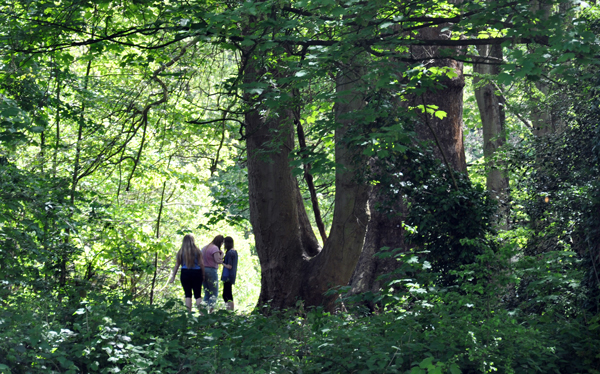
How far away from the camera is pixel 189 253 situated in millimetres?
10344

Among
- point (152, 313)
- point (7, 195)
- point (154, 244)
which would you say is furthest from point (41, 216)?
point (154, 244)

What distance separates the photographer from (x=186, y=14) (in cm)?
630

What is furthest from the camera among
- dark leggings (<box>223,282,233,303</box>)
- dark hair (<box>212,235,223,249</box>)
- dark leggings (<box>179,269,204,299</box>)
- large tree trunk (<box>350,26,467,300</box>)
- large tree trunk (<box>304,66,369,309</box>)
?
dark leggings (<box>223,282,233,303</box>)

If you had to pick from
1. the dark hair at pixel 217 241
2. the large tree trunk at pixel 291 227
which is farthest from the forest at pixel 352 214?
the dark hair at pixel 217 241

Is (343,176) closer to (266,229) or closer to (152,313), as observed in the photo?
(266,229)

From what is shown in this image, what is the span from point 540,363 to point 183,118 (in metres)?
9.20

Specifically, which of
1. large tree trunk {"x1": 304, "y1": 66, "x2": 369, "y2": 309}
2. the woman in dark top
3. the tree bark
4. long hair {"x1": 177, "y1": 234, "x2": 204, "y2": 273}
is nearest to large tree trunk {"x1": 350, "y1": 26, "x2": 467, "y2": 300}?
the tree bark

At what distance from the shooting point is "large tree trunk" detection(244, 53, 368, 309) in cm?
841

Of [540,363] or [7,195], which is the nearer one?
[540,363]

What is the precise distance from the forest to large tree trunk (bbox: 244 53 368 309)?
3 centimetres

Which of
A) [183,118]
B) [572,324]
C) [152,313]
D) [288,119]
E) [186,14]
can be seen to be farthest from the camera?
[183,118]

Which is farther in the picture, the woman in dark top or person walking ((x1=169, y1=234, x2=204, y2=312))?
the woman in dark top

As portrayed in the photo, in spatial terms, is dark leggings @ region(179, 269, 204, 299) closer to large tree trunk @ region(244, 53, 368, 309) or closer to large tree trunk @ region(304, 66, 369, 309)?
large tree trunk @ region(244, 53, 368, 309)

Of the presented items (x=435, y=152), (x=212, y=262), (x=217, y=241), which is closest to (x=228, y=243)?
(x=217, y=241)
